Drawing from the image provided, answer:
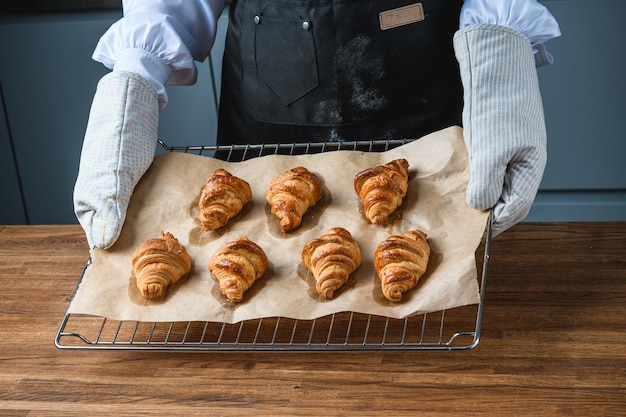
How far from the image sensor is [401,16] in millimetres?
1693

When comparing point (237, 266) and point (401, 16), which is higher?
point (401, 16)

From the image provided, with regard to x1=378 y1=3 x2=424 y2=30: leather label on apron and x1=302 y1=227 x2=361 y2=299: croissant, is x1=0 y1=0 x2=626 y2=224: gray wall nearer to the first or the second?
x1=378 y1=3 x2=424 y2=30: leather label on apron

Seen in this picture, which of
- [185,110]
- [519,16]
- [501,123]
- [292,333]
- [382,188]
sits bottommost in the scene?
[185,110]

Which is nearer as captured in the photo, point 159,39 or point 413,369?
point 413,369

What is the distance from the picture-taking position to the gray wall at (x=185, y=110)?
2.48m

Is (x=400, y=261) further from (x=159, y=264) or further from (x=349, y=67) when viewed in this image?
(x=349, y=67)

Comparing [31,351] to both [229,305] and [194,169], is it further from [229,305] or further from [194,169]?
[194,169]

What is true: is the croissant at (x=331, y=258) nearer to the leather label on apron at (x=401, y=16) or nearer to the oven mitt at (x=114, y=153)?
the oven mitt at (x=114, y=153)

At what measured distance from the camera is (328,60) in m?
1.73

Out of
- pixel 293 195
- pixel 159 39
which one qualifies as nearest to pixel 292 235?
pixel 293 195

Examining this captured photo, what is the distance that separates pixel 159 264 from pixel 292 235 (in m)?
0.25

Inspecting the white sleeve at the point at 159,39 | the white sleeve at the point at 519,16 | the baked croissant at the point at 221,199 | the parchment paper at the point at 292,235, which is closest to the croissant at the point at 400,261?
the parchment paper at the point at 292,235

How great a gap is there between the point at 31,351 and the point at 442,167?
76 cm

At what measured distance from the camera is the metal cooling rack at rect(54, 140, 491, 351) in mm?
1181
